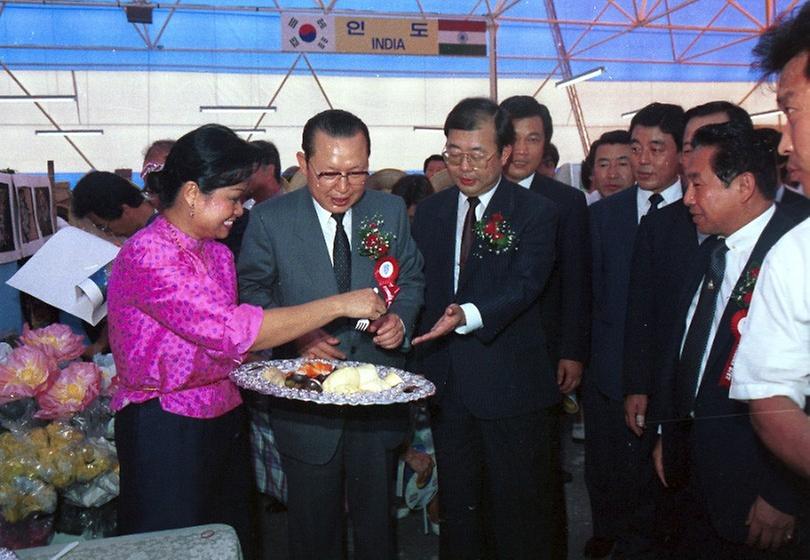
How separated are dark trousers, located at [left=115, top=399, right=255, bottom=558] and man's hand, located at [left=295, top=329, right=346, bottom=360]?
0.29 m

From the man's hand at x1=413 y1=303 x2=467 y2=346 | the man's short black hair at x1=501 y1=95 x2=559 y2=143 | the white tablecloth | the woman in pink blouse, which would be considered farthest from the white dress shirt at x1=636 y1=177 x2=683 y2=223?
the white tablecloth

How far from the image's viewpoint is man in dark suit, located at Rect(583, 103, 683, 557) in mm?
2387

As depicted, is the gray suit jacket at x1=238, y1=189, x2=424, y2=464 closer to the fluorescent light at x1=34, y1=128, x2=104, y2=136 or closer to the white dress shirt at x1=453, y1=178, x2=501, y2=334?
the white dress shirt at x1=453, y1=178, x2=501, y2=334

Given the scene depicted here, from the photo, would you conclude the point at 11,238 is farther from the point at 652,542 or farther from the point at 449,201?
the point at 652,542

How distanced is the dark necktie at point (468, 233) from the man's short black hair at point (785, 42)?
1267 mm

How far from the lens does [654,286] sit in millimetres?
2004

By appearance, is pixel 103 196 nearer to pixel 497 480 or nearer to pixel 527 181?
pixel 527 181

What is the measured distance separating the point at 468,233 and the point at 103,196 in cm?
136

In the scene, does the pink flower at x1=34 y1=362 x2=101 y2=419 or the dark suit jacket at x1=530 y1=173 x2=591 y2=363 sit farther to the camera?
the dark suit jacket at x1=530 y1=173 x2=591 y2=363

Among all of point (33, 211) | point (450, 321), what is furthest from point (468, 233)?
point (33, 211)

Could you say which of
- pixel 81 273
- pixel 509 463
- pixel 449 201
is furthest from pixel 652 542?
pixel 81 273

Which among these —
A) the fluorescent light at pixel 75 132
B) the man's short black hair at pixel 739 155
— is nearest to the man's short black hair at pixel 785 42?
the man's short black hair at pixel 739 155

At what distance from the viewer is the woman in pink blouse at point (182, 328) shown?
1.48 metres

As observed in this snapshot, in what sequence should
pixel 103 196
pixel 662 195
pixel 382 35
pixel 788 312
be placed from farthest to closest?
1. pixel 382 35
2. pixel 103 196
3. pixel 662 195
4. pixel 788 312
